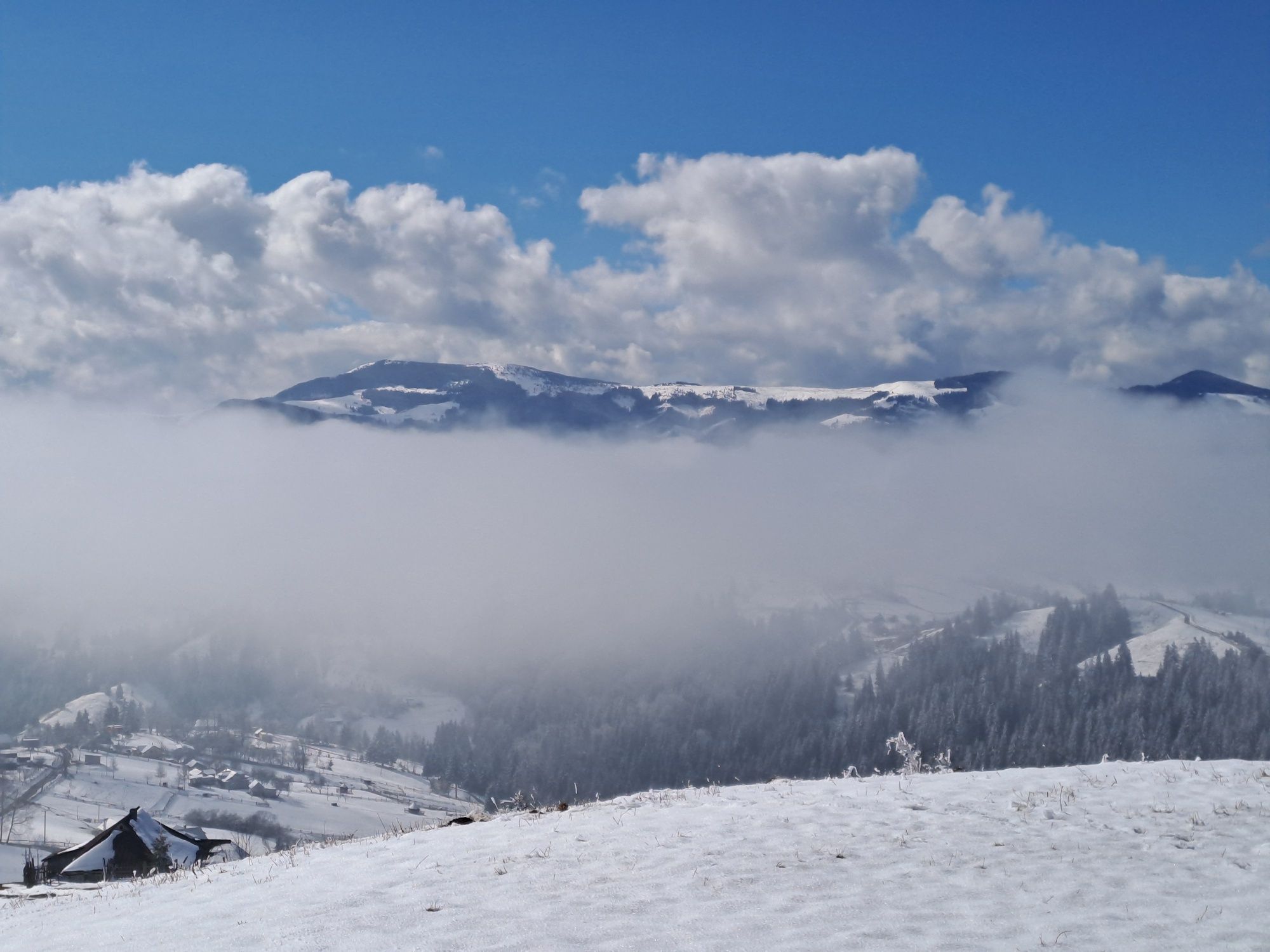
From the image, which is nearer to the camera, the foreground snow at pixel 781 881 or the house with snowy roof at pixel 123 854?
the foreground snow at pixel 781 881

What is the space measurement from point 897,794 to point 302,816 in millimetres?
159262

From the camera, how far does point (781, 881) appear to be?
49.6 feet

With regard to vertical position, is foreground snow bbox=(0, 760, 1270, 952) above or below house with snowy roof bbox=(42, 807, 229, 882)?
above

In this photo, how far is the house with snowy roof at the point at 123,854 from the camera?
49.1m

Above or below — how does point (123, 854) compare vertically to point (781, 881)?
below

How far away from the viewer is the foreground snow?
Answer: 515 inches

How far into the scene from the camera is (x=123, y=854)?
51125 mm

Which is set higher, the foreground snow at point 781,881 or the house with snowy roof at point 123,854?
the foreground snow at point 781,881

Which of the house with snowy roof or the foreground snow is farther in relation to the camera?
the house with snowy roof

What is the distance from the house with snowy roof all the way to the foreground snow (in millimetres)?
33296

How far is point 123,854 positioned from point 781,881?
167 ft

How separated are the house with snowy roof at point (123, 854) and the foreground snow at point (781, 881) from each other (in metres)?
33.3

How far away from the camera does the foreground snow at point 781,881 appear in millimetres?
13086

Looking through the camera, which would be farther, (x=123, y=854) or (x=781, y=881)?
(x=123, y=854)
